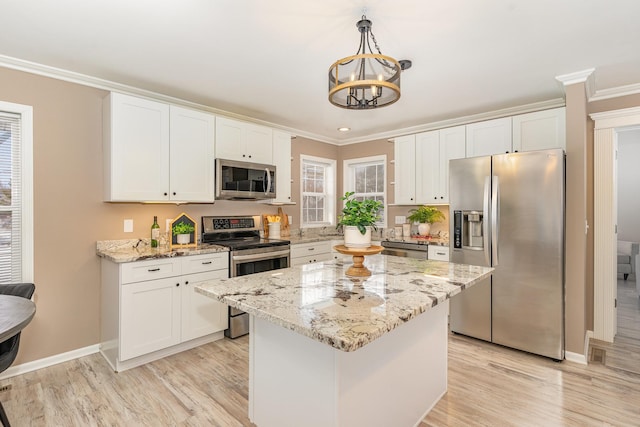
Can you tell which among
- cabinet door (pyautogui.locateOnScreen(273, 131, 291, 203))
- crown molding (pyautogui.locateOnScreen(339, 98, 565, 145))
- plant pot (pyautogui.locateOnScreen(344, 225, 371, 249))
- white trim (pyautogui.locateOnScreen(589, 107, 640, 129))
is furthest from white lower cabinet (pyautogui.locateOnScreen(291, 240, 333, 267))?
white trim (pyautogui.locateOnScreen(589, 107, 640, 129))

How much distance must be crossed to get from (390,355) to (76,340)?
287 cm

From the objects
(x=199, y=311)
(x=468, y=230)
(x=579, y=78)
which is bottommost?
(x=199, y=311)

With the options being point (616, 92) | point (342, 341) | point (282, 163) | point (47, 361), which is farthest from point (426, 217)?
point (47, 361)

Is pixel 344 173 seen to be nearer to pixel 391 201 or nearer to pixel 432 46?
pixel 391 201

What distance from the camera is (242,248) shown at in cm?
347

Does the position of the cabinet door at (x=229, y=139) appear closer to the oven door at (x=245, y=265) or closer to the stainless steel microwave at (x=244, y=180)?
the stainless steel microwave at (x=244, y=180)

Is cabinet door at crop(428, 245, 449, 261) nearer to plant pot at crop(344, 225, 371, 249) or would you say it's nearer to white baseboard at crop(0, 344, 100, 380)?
plant pot at crop(344, 225, 371, 249)

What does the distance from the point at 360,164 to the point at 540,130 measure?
101 inches

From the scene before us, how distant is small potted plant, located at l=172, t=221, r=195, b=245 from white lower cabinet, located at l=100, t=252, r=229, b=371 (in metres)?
0.40

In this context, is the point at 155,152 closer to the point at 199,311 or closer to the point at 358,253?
the point at 199,311

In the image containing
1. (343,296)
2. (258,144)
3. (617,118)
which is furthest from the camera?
(258,144)

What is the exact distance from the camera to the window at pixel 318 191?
516cm

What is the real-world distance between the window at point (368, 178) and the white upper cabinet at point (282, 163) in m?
1.42

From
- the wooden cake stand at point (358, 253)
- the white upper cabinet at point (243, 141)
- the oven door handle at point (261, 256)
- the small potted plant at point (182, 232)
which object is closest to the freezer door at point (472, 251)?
the wooden cake stand at point (358, 253)
